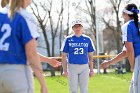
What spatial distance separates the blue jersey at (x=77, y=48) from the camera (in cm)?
913

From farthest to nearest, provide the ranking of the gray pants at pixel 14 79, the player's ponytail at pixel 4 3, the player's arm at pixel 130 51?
the player's arm at pixel 130 51 < the player's ponytail at pixel 4 3 < the gray pants at pixel 14 79

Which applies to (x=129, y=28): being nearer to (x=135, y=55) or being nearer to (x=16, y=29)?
(x=135, y=55)

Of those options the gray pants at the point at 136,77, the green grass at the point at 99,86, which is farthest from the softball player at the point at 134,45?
the green grass at the point at 99,86

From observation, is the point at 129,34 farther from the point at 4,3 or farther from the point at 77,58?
the point at 77,58

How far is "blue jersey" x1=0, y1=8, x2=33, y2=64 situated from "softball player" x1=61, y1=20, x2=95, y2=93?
5397mm

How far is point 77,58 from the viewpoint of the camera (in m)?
9.12

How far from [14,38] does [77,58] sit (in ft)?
18.1

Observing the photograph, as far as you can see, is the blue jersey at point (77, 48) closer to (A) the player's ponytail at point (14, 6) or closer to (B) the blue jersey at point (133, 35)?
(B) the blue jersey at point (133, 35)

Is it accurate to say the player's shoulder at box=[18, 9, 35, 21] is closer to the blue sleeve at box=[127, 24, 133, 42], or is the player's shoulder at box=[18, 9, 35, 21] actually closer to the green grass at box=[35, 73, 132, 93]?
the blue sleeve at box=[127, 24, 133, 42]

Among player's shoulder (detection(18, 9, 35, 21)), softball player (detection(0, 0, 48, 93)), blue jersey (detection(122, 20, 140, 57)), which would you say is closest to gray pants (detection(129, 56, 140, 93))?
blue jersey (detection(122, 20, 140, 57))

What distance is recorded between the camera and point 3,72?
3.62m

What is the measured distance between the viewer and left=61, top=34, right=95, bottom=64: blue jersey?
30.0ft

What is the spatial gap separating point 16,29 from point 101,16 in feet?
147

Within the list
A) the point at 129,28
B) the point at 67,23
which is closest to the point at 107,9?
the point at 67,23
